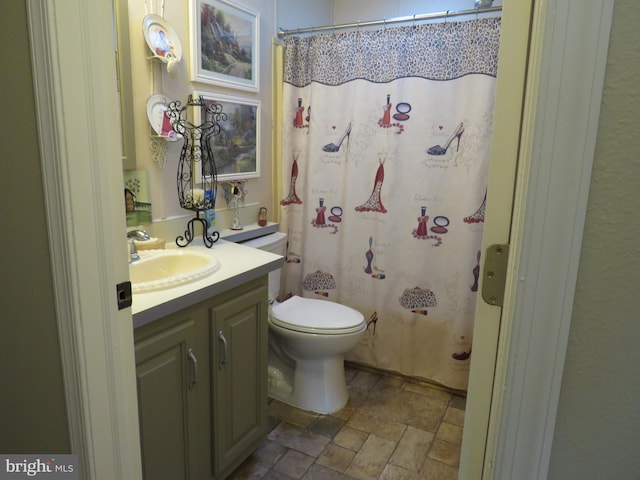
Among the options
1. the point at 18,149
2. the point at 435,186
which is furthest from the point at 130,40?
the point at 435,186

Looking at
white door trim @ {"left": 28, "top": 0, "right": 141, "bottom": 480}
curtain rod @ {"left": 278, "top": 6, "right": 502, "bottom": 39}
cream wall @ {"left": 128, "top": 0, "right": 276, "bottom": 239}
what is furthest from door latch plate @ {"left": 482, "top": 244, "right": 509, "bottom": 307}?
curtain rod @ {"left": 278, "top": 6, "right": 502, "bottom": 39}

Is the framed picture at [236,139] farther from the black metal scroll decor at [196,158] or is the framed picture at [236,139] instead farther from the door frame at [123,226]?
the door frame at [123,226]

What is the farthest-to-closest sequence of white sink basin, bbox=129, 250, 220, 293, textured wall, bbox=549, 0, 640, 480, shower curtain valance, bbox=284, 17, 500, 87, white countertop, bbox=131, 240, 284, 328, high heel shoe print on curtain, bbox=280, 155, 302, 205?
1. high heel shoe print on curtain, bbox=280, 155, 302, 205
2. shower curtain valance, bbox=284, 17, 500, 87
3. white sink basin, bbox=129, 250, 220, 293
4. white countertop, bbox=131, 240, 284, 328
5. textured wall, bbox=549, 0, 640, 480

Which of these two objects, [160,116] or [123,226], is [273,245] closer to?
[160,116]

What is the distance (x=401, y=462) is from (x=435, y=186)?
1277mm

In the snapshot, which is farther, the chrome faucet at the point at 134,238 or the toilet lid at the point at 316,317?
the toilet lid at the point at 316,317

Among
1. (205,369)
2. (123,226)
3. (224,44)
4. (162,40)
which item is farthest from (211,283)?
(224,44)

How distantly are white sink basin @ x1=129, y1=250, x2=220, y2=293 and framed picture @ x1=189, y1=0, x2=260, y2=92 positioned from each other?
0.77 meters

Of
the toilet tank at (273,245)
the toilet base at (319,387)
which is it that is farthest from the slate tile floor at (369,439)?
the toilet tank at (273,245)

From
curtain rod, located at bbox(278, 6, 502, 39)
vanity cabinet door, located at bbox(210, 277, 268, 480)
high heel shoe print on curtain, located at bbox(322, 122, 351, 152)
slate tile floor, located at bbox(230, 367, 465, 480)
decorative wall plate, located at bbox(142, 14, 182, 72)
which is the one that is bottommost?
slate tile floor, located at bbox(230, 367, 465, 480)

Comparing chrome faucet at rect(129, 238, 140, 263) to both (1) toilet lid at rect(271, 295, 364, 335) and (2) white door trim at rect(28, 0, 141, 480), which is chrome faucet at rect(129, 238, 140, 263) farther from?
(1) toilet lid at rect(271, 295, 364, 335)

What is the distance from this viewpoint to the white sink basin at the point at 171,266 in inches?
59.8

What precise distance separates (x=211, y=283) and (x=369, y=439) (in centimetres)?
111

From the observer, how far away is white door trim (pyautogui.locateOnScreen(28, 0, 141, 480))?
2.59 feet
